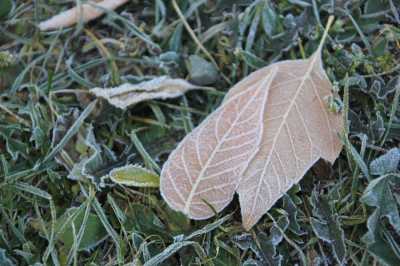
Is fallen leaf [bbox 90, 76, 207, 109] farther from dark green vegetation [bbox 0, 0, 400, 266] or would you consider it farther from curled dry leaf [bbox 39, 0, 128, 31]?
curled dry leaf [bbox 39, 0, 128, 31]

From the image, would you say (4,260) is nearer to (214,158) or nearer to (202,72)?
(214,158)

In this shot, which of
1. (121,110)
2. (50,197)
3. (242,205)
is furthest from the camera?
(121,110)

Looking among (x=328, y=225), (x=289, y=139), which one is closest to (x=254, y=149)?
(x=289, y=139)

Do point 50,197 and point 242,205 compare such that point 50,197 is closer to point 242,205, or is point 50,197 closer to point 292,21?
point 242,205

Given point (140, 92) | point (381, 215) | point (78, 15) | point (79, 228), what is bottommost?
point (381, 215)

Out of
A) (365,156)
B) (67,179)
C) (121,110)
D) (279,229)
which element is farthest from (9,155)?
(365,156)

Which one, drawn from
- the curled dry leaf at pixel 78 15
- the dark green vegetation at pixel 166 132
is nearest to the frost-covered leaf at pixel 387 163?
the dark green vegetation at pixel 166 132
